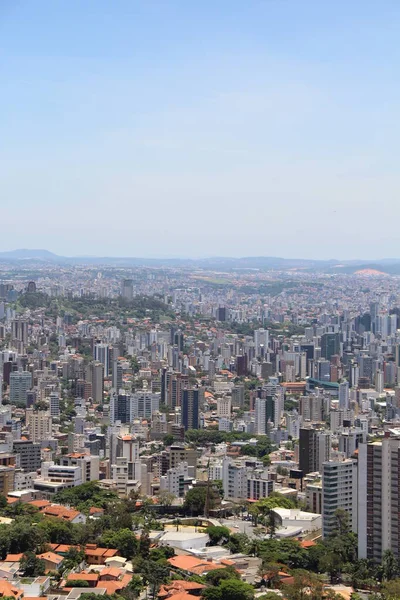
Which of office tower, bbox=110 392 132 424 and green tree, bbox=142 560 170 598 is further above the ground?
green tree, bbox=142 560 170 598

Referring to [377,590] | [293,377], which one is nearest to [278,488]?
[377,590]

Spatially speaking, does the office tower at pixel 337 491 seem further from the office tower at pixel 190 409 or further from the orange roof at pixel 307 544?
the office tower at pixel 190 409

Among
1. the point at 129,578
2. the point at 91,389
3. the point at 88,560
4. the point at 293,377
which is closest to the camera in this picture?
the point at 129,578

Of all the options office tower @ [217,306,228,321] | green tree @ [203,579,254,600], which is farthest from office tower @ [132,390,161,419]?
office tower @ [217,306,228,321]

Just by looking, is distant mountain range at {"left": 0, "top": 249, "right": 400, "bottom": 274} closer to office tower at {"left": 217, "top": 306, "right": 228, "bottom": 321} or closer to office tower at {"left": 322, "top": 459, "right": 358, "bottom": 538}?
office tower at {"left": 217, "top": 306, "right": 228, "bottom": 321}

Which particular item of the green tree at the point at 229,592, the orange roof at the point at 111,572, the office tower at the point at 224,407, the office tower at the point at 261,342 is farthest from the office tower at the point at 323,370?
the green tree at the point at 229,592

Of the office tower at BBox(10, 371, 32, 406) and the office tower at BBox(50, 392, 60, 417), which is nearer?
the office tower at BBox(50, 392, 60, 417)

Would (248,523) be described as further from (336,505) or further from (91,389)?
(91,389)
